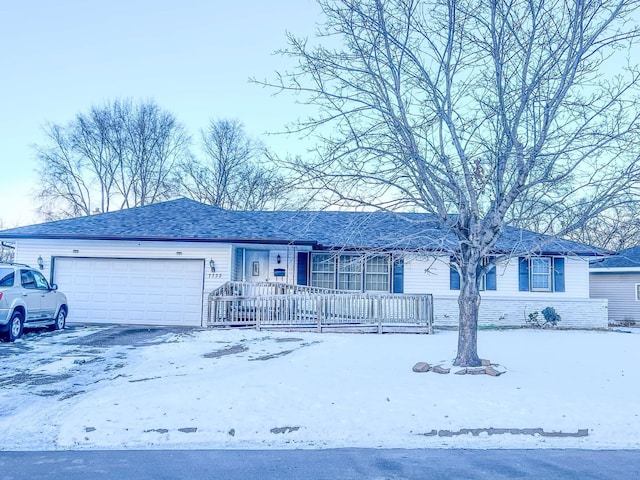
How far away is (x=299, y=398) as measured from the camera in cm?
681

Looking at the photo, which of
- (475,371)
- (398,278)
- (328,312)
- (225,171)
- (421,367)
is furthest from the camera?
(225,171)

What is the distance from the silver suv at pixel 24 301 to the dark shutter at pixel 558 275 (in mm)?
15895

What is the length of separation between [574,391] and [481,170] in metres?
3.71

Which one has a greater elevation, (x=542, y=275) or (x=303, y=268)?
(x=303, y=268)

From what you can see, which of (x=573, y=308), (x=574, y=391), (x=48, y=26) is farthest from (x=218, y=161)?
(x=574, y=391)

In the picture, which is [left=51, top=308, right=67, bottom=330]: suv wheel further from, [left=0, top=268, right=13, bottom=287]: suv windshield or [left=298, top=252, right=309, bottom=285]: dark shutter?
[left=298, top=252, right=309, bottom=285]: dark shutter

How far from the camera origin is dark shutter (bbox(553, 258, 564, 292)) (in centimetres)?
1800

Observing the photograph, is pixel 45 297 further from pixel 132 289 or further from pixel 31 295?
pixel 132 289

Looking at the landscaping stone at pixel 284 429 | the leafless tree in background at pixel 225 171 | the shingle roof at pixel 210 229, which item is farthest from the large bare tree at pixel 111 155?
the landscaping stone at pixel 284 429

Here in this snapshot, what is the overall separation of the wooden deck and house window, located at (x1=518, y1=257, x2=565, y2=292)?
206 inches

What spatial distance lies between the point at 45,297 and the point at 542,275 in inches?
618

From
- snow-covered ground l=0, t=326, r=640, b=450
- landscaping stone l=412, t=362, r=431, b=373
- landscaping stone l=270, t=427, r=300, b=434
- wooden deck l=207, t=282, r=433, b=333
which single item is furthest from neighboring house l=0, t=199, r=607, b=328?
landscaping stone l=270, t=427, r=300, b=434

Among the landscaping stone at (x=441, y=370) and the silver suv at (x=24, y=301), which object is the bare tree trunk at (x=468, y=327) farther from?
the silver suv at (x=24, y=301)

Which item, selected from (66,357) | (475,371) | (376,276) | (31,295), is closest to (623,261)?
(376,276)
